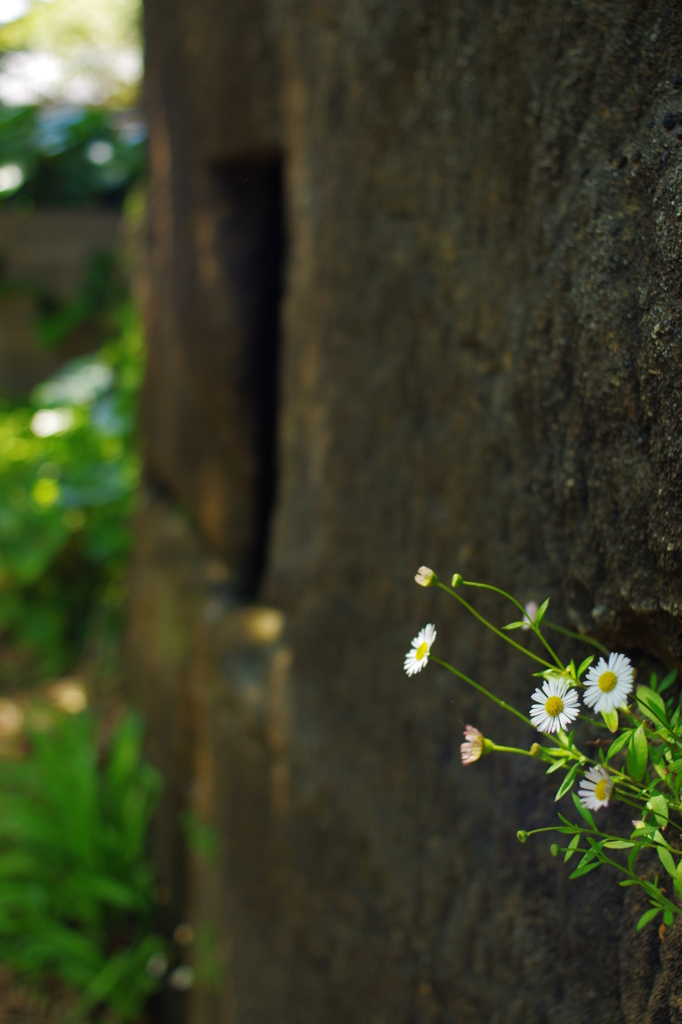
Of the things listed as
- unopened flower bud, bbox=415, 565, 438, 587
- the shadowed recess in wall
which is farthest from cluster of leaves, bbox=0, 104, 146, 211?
unopened flower bud, bbox=415, 565, 438, 587

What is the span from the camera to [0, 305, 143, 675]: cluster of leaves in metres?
4.80

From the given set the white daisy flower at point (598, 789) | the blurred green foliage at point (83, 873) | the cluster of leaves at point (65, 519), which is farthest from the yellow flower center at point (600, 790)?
the cluster of leaves at point (65, 519)

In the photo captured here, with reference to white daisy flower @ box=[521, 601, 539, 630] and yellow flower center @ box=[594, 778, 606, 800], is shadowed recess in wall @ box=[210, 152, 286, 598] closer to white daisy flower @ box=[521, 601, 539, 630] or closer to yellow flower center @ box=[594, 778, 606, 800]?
white daisy flower @ box=[521, 601, 539, 630]

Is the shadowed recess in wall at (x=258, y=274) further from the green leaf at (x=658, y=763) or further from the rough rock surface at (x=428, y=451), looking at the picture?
the green leaf at (x=658, y=763)

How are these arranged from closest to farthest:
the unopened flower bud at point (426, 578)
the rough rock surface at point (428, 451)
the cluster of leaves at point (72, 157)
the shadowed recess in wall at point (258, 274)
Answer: the unopened flower bud at point (426, 578), the rough rock surface at point (428, 451), the shadowed recess in wall at point (258, 274), the cluster of leaves at point (72, 157)

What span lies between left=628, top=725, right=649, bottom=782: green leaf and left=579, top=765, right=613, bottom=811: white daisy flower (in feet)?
0.08

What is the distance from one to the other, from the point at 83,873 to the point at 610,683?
2883 millimetres

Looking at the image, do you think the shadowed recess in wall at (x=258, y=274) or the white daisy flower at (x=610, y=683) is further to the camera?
the shadowed recess in wall at (x=258, y=274)

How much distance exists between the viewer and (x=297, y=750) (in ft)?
6.15

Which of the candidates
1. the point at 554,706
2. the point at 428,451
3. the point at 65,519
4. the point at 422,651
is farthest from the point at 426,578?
the point at 65,519

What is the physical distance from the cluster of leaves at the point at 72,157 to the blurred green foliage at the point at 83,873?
5540mm

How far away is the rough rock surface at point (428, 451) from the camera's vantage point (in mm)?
1002

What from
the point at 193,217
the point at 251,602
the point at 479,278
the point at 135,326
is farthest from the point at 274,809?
the point at 135,326

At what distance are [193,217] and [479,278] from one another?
5.25 ft
